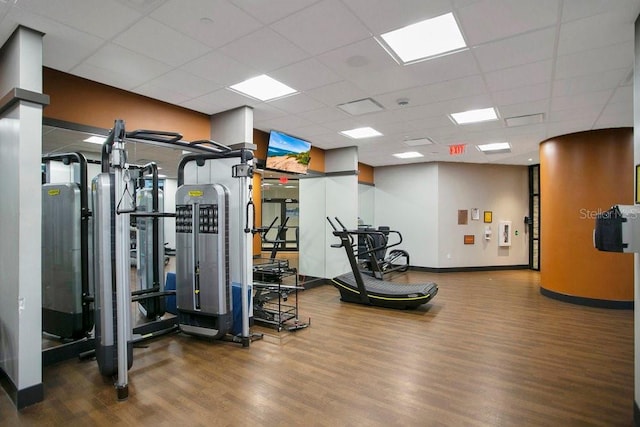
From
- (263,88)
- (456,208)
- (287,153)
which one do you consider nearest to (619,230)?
(263,88)

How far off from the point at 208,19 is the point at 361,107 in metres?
2.82

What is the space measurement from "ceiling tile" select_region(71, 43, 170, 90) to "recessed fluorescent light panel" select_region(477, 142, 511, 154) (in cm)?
704

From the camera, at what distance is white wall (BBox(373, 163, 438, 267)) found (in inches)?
408

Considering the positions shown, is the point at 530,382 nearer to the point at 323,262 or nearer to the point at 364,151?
the point at 323,262

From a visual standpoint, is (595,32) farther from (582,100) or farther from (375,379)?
(375,379)

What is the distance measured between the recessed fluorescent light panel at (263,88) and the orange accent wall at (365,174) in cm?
604

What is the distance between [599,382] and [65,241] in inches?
240

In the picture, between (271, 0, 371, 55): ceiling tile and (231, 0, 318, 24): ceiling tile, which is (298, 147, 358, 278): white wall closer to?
(271, 0, 371, 55): ceiling tile

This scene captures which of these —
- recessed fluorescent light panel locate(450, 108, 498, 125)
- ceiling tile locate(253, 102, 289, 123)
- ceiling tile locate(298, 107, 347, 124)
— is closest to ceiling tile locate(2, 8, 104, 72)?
ceiling tile locate(253, 102, 289, 123)

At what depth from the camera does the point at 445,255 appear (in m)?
10.3

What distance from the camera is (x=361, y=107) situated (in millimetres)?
5211

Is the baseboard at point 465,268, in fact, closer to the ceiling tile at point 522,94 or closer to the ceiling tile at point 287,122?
the ceiling tile at point 522,94

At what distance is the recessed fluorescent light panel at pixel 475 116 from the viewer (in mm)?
5438

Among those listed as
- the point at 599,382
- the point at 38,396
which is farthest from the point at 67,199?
the point at 599,382
